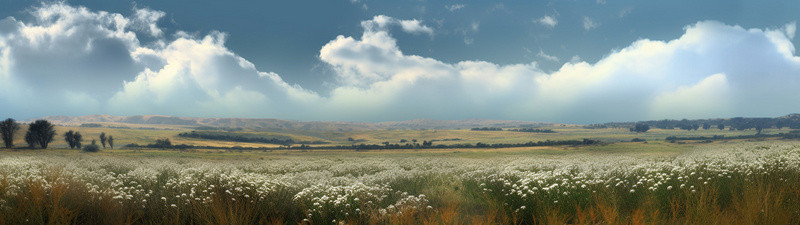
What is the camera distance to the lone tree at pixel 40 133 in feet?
153

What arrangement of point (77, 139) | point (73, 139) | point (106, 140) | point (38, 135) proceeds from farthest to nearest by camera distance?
point (106, 140) → point (77, 139) → point (73, 139) → point (38, 135)

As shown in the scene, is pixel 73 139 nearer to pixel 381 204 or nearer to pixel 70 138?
pixel 70 138

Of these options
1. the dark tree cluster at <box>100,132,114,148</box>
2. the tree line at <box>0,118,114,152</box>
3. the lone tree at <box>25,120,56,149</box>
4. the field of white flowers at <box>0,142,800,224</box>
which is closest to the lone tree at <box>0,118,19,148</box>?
the tree line at <box>0,118,114,152</box>

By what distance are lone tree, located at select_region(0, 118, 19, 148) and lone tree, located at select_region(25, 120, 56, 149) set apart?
3040 mm

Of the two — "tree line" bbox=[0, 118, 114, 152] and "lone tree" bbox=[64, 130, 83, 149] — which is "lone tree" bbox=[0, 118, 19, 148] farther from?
"lone tree" bbox=[64, 130, 83, 149]

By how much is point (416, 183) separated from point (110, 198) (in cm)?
1076

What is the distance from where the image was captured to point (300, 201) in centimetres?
938

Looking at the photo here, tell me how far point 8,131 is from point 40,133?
4926 mm

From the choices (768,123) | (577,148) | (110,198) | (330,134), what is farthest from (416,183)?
(330,134)

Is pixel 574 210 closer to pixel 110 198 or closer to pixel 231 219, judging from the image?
pixel 231 219

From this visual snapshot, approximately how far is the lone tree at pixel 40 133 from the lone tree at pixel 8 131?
3040mm

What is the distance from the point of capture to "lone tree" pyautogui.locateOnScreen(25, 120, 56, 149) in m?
46.7

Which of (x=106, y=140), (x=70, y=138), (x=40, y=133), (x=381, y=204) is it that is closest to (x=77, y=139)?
(x=70, y=138)

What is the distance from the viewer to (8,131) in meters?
42.7
